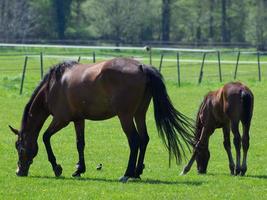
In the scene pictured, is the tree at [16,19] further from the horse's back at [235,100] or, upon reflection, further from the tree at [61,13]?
the horse's back at [235,100]

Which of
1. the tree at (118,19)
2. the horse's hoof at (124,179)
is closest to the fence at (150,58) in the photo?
the horse's hoof at (124,179)

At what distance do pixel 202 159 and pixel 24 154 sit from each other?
9.87ft

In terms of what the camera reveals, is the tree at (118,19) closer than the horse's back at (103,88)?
No

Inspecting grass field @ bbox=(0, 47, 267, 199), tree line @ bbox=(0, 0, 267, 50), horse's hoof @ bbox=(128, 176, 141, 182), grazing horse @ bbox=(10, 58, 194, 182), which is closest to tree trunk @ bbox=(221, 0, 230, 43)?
tree line @ bbox=(0, 0, 267, 50)

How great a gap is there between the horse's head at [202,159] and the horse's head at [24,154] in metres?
2.78

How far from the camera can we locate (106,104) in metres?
11.0

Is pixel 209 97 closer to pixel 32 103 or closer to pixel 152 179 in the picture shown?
pixel 152 179

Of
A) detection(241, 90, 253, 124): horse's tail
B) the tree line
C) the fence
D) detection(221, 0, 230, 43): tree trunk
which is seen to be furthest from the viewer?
detection(221, 0, 230, 43): tree trunk

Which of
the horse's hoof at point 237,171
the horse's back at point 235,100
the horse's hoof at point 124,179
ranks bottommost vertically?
the horse's hoof at point 237,171

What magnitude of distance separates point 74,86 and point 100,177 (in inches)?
59.4

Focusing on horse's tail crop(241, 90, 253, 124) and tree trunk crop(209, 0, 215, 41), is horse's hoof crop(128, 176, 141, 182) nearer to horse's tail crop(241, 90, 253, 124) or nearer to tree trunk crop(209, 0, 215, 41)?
horse's tail crop(241, 90, 253, 124)

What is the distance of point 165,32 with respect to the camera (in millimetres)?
85375

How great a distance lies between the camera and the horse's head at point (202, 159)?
39.5 feet

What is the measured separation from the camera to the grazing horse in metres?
10.7
